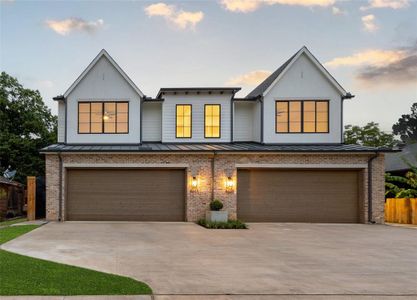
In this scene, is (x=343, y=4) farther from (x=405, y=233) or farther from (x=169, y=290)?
(x=169, y=290)

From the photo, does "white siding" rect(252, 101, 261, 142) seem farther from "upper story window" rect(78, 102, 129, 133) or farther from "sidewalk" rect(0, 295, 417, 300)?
"sidewalk" rect(0, 295, 417, 300)

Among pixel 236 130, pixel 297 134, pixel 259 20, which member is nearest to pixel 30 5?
pixel 259 20

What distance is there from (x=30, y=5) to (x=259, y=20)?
10.7 m

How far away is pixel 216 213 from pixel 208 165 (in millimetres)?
2705

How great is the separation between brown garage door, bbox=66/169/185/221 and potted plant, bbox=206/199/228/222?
2036mm

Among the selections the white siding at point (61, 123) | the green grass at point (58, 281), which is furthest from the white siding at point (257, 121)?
the green grass at point (58, 281)

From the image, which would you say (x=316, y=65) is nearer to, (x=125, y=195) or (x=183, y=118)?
(x=183, y=118)

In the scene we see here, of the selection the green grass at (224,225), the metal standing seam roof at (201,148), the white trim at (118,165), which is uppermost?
the metal standing seam roof at (201,148)

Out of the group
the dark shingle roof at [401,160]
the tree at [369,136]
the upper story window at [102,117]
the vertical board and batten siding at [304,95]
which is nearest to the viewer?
the upper story window at [102,117]

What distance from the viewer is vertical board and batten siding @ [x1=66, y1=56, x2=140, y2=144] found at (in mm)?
22750

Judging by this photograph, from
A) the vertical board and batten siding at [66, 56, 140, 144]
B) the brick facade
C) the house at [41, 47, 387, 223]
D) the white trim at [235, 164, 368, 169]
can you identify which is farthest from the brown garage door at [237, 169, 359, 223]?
the vertical board and batten siding at [66, 56, 140, 144]

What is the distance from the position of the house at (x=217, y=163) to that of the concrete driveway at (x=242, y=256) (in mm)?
3261

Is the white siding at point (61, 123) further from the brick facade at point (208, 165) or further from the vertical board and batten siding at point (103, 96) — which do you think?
the brick facade at point (208, 165)

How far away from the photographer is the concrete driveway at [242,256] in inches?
311
